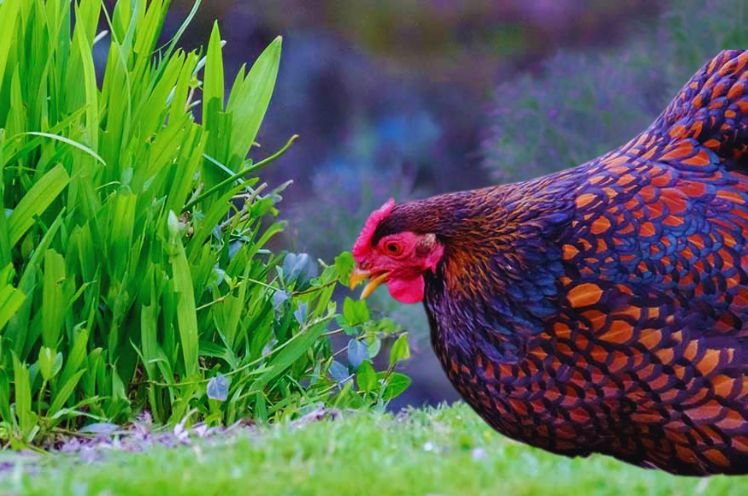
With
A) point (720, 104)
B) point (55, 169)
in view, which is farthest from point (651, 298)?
point (55, 169)

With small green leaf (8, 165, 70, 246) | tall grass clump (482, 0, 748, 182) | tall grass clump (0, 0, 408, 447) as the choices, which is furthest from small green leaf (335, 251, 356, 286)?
tall grass clump (482, 0, 748, 182)

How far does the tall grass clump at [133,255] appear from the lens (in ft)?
11.3

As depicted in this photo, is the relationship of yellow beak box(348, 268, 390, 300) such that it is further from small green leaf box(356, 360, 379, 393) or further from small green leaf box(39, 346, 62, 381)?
small green leaf box(39, 346, 62, 381)

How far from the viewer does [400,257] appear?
3.31 metres

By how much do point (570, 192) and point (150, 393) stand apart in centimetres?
140

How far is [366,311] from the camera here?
400 cm

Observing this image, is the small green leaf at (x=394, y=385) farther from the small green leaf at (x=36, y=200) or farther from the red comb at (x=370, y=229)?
the small green leaf at (x=36, y=200)

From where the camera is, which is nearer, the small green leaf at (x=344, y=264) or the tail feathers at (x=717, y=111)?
the tail feathers at (x=717, y=111)

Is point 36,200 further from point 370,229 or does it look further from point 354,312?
point 354,312

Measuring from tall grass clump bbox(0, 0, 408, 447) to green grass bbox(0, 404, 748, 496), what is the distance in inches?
15.9

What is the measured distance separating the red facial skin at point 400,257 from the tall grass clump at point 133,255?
328mm

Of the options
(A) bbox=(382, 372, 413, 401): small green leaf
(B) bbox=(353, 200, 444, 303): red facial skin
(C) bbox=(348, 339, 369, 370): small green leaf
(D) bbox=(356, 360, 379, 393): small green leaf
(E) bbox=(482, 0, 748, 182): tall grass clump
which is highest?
(E) bbox=(482, 0, 748, 182): tall grass clump

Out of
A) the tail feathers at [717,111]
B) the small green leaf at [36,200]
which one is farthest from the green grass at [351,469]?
the tail feathers at [717,111]

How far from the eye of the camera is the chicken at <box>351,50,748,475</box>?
3.04 meters
